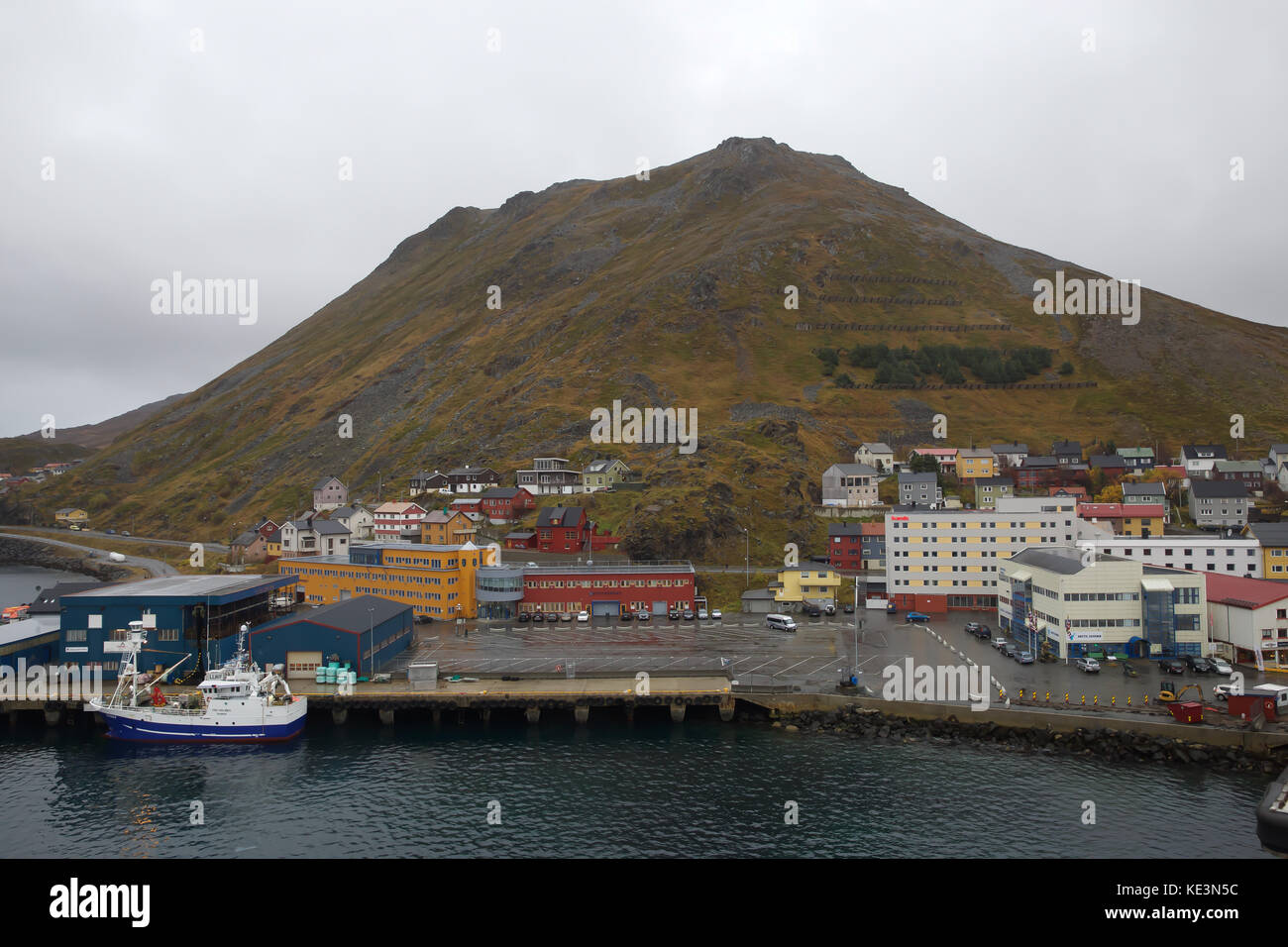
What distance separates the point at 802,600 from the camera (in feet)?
242

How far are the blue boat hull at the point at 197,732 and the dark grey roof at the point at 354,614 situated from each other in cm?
876

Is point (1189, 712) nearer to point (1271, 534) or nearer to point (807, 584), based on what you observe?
point (807, 584)

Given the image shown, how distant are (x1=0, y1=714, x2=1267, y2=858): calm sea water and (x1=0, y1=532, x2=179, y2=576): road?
66.5m

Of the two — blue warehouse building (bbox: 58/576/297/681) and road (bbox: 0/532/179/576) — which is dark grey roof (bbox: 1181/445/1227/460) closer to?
blue warehouse building (bbox: 58/576/297/681)

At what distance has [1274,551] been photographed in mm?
66688

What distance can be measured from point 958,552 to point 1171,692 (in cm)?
2762

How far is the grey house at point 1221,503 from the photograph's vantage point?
96.1 metres

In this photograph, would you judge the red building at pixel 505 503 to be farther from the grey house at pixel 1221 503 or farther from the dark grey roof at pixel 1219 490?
the grey house at pixel 1221 503

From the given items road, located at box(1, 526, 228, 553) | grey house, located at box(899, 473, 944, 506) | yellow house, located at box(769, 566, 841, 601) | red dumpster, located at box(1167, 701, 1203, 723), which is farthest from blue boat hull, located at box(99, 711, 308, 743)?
grey house, located at box(899, 473, 944, 506)

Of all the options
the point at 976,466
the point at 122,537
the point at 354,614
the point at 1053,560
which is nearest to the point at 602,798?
the point at 354,614

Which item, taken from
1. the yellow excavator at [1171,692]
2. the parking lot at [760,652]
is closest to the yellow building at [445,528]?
the parking lot at [760,652]

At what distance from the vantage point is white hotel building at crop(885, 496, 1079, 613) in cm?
7225

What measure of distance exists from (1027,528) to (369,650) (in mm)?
58460
